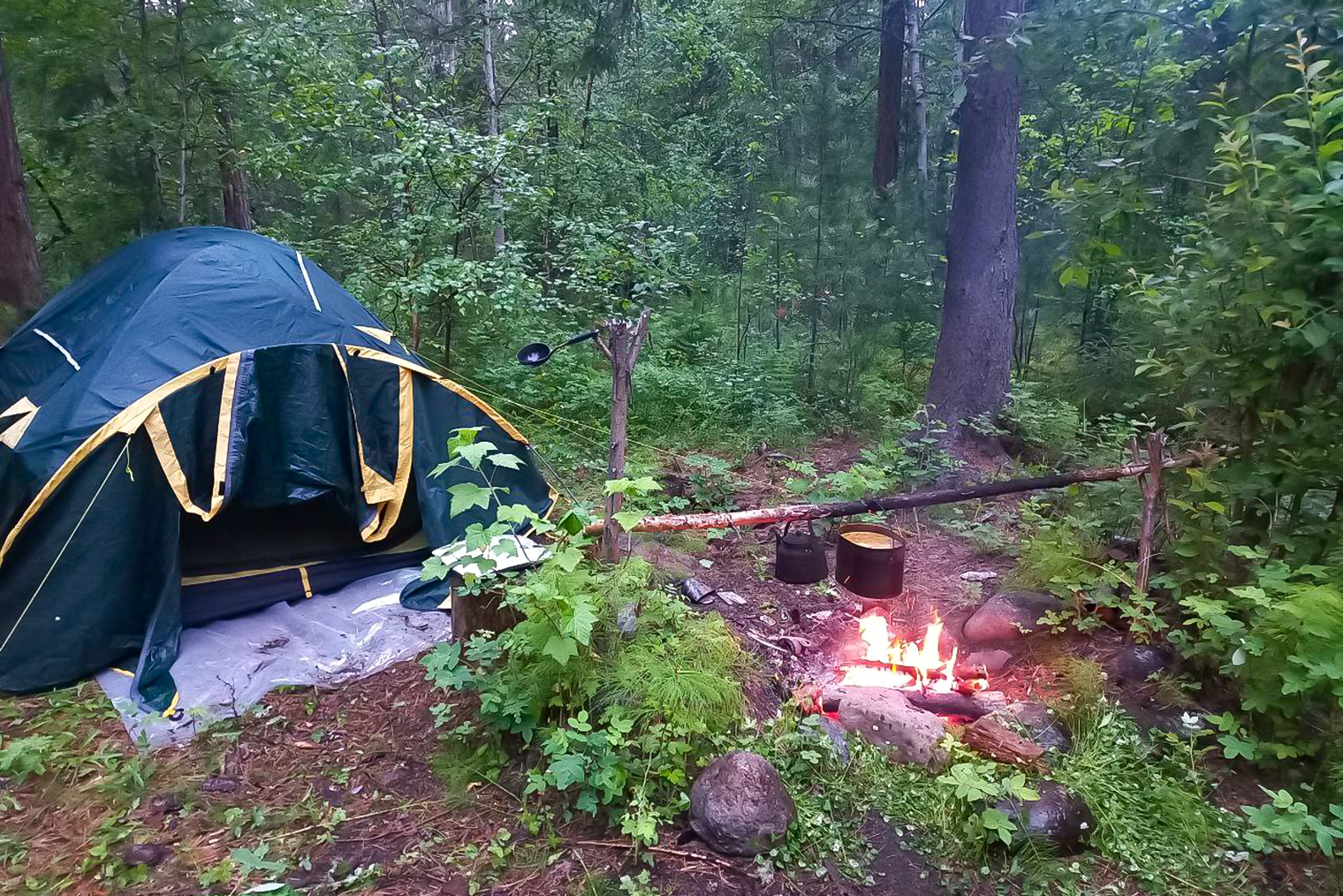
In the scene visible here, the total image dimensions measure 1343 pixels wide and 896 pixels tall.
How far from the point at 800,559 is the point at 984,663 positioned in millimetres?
1026

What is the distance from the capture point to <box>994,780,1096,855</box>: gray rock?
2588 millimetres

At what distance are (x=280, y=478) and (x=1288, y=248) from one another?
4858mm

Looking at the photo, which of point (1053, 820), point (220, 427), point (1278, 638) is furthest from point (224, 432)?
point (1278, 638)

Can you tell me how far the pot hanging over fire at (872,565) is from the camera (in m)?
3.67

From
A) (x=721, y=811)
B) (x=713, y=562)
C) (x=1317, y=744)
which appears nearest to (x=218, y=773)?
(x=721, y=811)

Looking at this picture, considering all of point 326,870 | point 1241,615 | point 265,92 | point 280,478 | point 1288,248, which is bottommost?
point 326,870

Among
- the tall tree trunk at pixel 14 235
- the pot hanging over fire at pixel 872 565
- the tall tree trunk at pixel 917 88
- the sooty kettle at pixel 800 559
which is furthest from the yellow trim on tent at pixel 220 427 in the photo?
the tall tree trunk at pixel 917 88

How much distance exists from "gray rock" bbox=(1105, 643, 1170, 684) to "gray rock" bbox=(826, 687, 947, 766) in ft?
3.14

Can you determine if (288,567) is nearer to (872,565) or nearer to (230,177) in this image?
(872,565)

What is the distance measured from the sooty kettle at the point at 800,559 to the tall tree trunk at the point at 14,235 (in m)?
5.85

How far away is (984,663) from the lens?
3.64 meters

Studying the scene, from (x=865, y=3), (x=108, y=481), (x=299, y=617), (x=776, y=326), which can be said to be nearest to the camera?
(x=108, y=481)

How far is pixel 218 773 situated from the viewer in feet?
10.0

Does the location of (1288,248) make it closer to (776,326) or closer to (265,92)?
(776,326)
